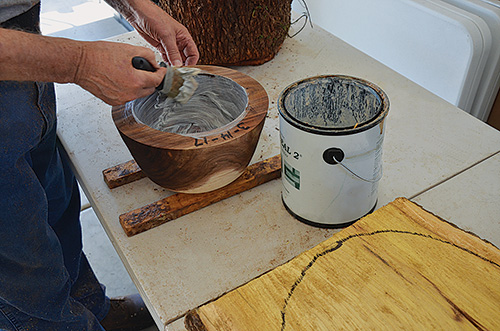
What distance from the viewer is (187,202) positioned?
0.83 m

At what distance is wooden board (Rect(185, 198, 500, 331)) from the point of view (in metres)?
0.50

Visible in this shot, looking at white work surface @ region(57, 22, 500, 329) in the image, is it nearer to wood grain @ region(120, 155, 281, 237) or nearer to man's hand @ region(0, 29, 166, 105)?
wood grain @ region(120, 155, 281, 237)

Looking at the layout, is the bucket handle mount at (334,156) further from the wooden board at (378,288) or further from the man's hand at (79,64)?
the man's hand at (79,64)

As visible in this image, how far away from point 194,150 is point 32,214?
36 cm

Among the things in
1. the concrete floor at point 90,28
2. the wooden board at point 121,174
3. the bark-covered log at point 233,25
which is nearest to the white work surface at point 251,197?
the wooden board at point 121,174

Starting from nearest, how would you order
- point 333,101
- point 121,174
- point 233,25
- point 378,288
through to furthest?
point 378,288
point 333,101
point 121,174
point 233,25

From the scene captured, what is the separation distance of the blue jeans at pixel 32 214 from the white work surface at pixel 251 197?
10 cm

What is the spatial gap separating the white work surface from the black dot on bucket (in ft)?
0.53

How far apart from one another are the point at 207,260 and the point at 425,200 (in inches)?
16.5

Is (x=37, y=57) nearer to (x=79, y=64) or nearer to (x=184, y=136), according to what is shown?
(x=79, y=64)

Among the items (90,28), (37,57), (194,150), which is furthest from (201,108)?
(90,28)

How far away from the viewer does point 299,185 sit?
0.73 meters

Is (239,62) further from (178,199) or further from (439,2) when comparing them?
(439,2)

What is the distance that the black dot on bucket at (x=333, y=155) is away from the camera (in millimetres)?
659
